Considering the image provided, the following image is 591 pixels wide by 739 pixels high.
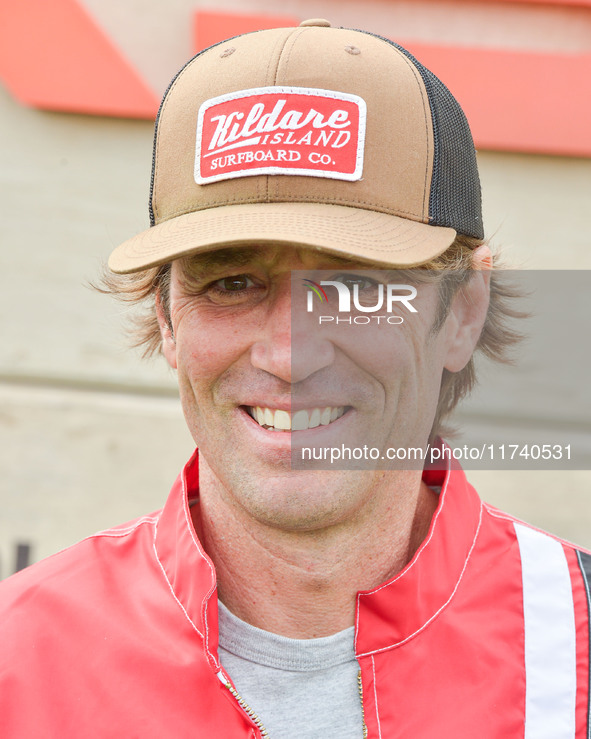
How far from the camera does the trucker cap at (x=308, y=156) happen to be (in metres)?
1.48

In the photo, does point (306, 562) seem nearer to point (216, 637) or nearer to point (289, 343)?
point (216, 637)

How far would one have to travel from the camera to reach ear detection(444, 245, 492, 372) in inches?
72.1

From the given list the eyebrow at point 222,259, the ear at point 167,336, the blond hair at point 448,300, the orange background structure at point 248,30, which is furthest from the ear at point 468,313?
the orange background structure at point 248,30

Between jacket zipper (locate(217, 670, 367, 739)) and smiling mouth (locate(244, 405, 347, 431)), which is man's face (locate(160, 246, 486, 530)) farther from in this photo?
jacket zipper (locate(217, 670, 367, 739))

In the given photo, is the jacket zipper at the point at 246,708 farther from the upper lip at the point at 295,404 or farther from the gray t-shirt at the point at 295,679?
the upper lip at the point at 295,404

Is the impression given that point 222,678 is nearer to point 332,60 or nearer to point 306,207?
point 306,207

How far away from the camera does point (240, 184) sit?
154 cm

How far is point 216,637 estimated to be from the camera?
5.01ft

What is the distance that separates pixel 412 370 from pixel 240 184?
507mm

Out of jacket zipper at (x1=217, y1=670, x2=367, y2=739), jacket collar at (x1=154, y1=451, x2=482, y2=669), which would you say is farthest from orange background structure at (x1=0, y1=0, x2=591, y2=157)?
jacket zipper at (x1=217, y1=670, x2=367, y2=739)

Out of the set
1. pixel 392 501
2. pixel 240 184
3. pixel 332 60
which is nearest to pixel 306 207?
pixel 240 184

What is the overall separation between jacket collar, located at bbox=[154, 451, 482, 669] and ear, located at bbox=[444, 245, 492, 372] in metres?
0.27

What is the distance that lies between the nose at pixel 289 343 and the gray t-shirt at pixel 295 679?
51 cm

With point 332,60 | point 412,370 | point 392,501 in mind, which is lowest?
point 392,501
